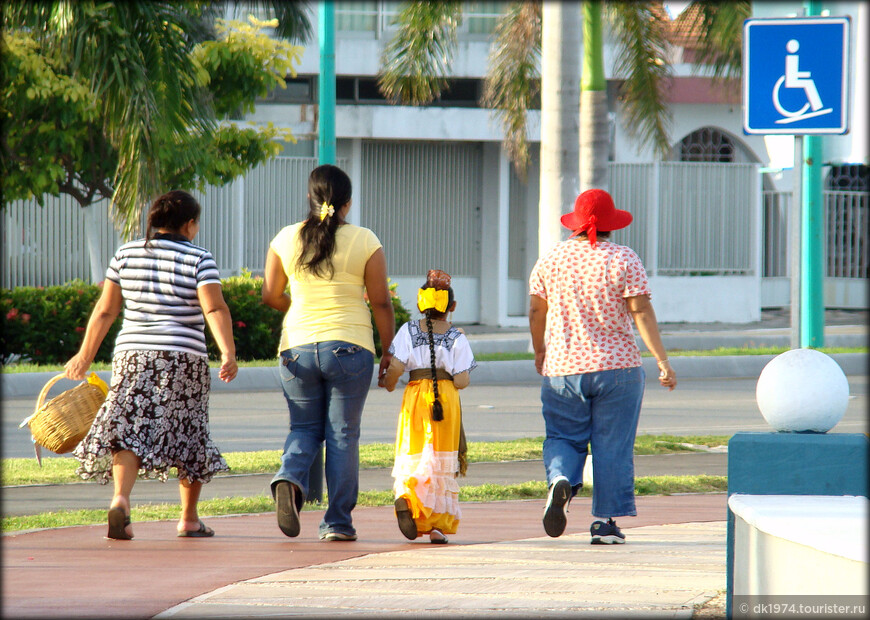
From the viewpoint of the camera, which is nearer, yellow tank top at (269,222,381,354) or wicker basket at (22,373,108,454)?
yellow tank top at (269,222,381,354)

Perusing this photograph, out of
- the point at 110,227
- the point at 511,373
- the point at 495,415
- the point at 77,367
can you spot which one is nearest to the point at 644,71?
the point at 511,373

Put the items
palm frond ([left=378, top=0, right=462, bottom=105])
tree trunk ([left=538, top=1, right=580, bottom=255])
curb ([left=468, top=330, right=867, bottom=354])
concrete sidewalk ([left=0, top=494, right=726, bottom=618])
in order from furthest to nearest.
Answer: curb ([left=468, top=330, right=867, bottom=354]) → palm frond ([left=378, top=0, right=462, bottom=105]) → tree trunk ([left=538, top=1, right=580, bottom=255]) → concrete sidewalk ([left=0, top=494, right=726, bottom=618])

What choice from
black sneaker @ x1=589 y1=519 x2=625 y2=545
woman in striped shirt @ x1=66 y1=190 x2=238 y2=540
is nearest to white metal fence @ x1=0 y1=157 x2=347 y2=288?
woman in striped shirt @ x1=66 y1=190 x2=238 y2=540

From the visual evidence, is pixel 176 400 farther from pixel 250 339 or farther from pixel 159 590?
pixel 250 339

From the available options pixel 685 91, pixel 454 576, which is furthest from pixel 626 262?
pixel 685 91

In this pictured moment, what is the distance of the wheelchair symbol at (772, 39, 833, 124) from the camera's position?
5660mm

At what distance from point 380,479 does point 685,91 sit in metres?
18.7

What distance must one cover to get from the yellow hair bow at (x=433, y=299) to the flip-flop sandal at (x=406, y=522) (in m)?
1.02

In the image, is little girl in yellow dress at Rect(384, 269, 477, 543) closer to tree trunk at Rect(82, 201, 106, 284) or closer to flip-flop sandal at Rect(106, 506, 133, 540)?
flip-flop sandal at Rect(106, 506, 133, 540)

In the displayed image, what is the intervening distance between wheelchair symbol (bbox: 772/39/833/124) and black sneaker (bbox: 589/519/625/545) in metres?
2.22

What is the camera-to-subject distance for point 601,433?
5609 mm

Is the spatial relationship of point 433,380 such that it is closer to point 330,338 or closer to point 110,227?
point 330,338

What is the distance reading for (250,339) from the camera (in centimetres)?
1603

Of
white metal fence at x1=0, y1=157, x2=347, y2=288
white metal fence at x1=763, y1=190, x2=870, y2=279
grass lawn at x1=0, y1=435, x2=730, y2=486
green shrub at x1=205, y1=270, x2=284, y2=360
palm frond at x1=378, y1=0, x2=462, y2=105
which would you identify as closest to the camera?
grass lawn at x1=0, y1=435, x2=730, y2=486
